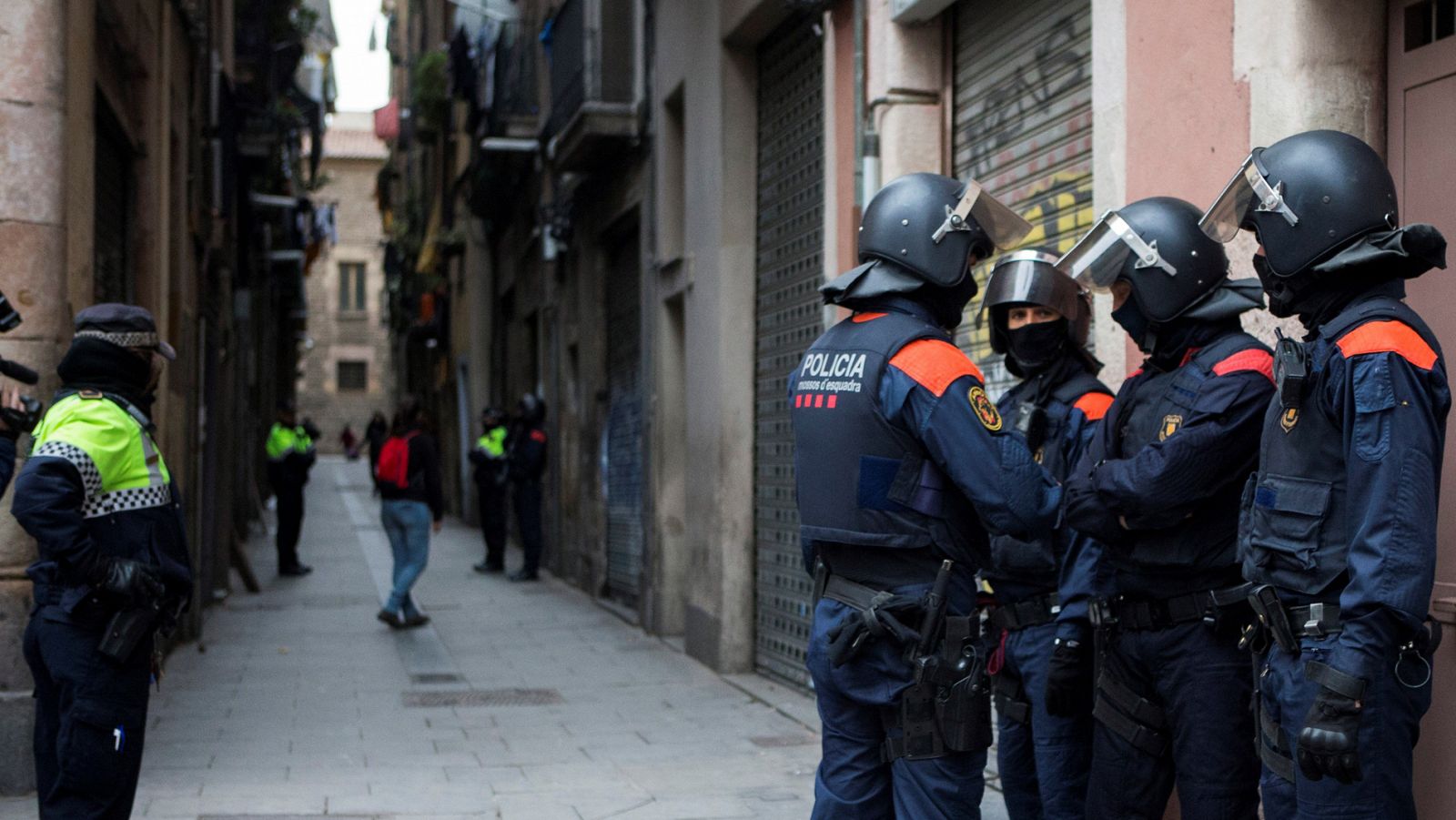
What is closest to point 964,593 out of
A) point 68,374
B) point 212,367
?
point 68,374

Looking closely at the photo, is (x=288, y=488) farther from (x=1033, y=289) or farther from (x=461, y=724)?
(x=1033, y=289)

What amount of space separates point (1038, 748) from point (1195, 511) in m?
1.04

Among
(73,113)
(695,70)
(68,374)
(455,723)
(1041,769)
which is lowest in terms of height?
(455,723)

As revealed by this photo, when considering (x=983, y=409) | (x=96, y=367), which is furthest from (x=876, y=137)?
(x=983, y=409)

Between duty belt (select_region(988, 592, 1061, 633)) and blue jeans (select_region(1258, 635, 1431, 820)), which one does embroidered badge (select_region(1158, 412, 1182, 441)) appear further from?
duty belt (select_region(988, 592, 1061, 633))

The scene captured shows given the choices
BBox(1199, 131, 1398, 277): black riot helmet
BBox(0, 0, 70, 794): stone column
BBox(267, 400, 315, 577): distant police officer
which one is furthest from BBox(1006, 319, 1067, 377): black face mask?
BBox(267, 400, 315, 577): distant police officer

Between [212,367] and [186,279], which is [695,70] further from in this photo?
[212,367]

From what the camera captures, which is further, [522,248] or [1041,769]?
[522,248]

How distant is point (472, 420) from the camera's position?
26188 mm

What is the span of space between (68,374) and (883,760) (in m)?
2.85

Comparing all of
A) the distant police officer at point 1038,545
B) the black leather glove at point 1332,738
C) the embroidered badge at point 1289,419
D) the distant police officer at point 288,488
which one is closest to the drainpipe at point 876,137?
the distant police officer at point 1038,545

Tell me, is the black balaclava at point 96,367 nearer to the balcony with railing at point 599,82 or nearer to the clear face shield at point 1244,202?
the clear face shield at point 1244,202

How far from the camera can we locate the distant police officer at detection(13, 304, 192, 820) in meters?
4.96

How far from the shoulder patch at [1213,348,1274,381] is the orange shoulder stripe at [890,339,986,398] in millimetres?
618
